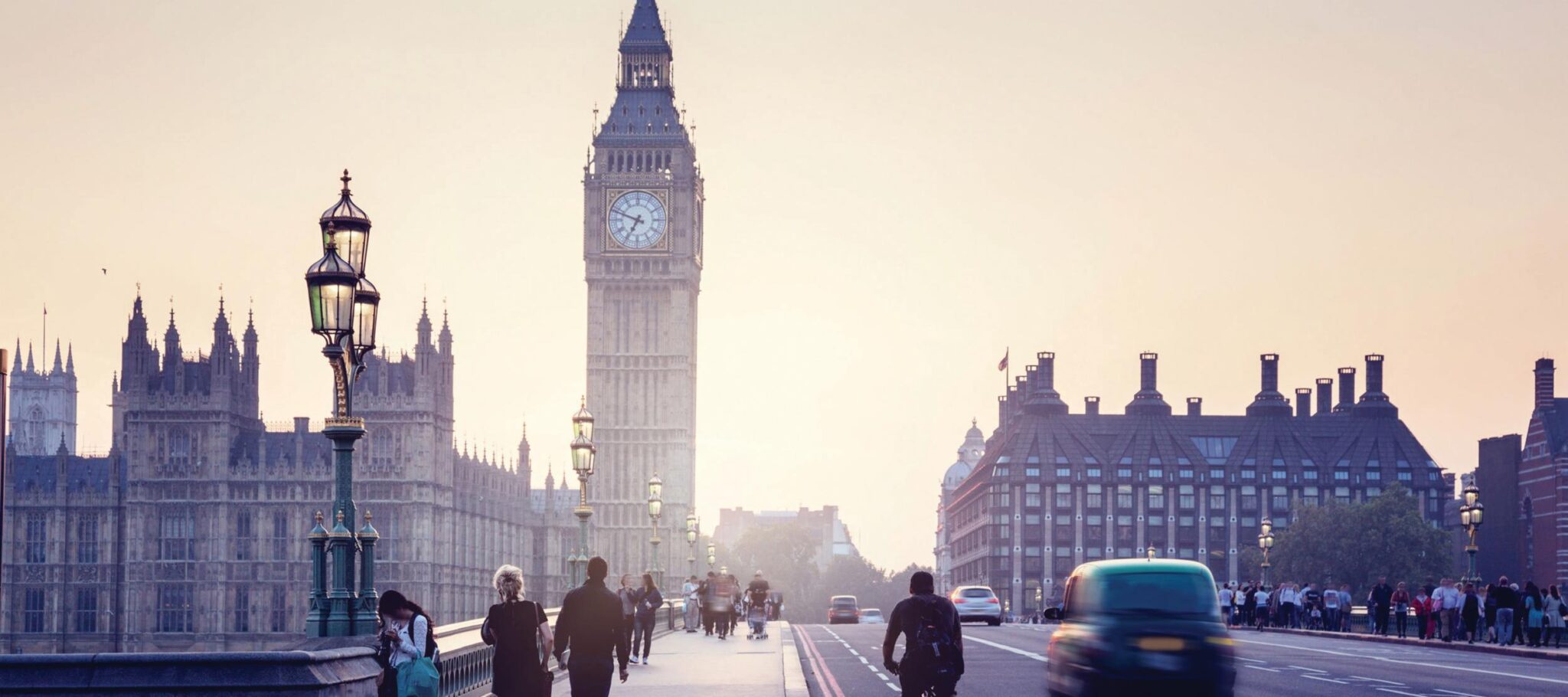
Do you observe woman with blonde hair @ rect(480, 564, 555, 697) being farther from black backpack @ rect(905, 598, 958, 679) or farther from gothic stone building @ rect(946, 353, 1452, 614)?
gothic stone building @ rect(946, 353, 1452, 614)

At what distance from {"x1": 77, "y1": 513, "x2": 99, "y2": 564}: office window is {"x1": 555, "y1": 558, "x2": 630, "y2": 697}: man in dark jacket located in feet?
350

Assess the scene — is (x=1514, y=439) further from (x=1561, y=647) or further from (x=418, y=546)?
(x=1561, y=647)

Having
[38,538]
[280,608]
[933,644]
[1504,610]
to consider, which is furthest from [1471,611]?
[38,538]

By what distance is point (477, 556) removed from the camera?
404 feet

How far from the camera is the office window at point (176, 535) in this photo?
114m

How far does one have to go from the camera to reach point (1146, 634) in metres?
19.2

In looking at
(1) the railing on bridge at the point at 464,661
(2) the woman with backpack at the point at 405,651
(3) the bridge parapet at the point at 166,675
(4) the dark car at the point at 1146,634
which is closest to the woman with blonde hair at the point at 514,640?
(2) the woman with backpack at the point at 405,651

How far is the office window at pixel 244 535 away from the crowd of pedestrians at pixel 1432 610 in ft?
215

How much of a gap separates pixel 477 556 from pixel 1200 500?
7669cm

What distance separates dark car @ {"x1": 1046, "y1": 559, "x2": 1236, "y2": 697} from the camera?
19.0 metres

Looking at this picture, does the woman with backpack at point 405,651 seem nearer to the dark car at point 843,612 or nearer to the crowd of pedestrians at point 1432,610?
the crowd of pedestrians at point 1432,610

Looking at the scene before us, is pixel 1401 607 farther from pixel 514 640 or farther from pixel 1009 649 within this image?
pixel 514 640

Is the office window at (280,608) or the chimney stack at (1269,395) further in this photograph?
the chimney stack at (1269,395)

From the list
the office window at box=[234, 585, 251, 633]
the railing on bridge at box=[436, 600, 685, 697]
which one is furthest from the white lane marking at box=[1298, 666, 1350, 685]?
the office window at box=[234, 585, 251, 633]
